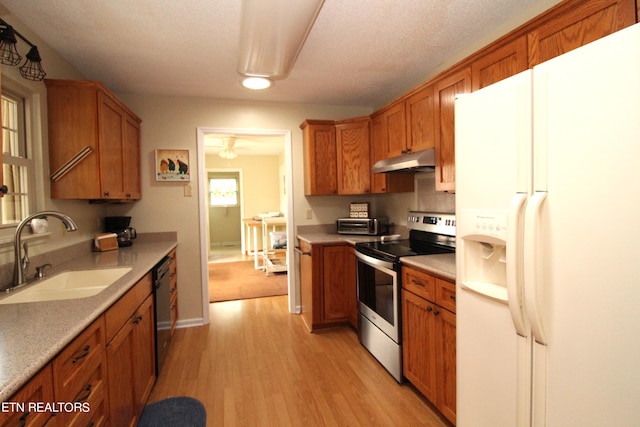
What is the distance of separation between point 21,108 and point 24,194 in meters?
0.55

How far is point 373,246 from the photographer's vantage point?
2.61 meters

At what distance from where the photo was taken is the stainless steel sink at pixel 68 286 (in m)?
1.54

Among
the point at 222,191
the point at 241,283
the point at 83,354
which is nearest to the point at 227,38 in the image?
the point at 83,354

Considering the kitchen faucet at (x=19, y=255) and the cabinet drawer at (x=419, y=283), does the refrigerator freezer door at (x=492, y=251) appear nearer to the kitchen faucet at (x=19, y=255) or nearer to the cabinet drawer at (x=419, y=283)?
the cabinet drawer at (x=419, y=283)

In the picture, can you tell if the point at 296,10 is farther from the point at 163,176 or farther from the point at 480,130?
the point at 163,176

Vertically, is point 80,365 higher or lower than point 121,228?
lower

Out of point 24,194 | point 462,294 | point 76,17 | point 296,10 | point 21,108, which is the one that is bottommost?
point 462,294

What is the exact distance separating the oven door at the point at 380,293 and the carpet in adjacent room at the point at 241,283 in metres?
1.92

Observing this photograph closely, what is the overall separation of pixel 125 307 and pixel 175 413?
2.76 ft

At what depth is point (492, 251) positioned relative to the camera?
4.42 ft

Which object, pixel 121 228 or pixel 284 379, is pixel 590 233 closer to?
pixel 284 379

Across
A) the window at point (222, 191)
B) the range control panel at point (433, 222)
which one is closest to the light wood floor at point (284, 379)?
the range control panel at point (433, 222)

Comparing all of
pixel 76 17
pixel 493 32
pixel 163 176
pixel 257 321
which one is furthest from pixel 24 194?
pixel 493 32

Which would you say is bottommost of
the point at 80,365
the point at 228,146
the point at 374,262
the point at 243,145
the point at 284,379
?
the point at 284,379
